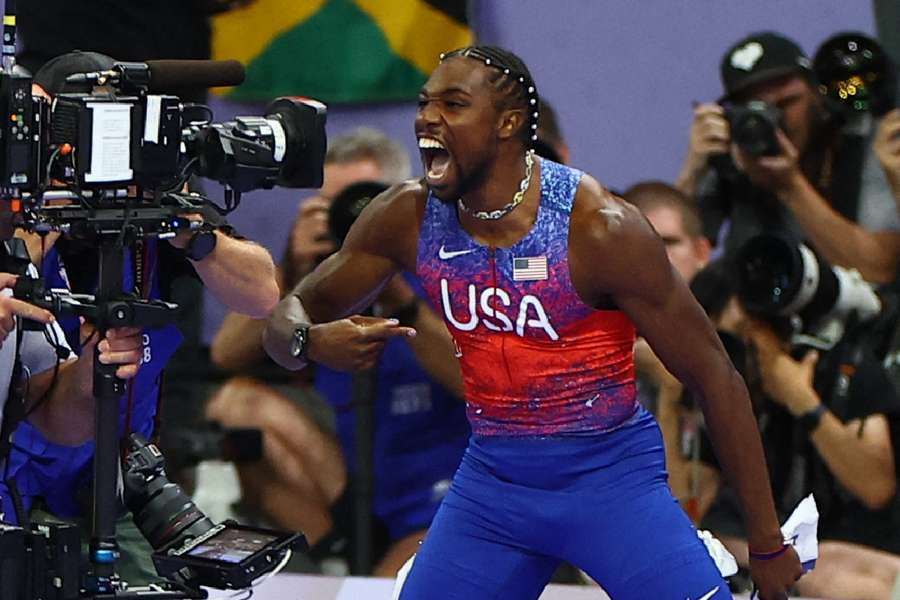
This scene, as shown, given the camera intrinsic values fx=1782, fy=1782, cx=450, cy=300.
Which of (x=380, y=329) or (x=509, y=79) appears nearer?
(x=380, y=329)

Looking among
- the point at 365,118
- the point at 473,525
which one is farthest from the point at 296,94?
the point at 473,525


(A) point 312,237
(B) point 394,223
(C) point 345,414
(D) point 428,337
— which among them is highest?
(B) point 394,223

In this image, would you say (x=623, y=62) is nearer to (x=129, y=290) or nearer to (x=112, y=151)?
(x=129, y=290)

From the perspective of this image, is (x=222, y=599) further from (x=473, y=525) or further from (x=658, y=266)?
→ (x=658, y=266)

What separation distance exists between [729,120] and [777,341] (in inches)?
26.1

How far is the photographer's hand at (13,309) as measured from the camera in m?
3.25

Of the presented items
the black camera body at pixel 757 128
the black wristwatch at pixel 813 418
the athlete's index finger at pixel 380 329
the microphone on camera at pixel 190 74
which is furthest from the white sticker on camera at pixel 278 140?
the black wristwatch at pixel 813 418

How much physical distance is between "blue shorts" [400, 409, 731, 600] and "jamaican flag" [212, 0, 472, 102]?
2247mm

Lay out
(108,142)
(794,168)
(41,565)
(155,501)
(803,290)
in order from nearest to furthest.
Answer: (108,142) < (41,565) < (155,501) < (803,290) < (794,168)

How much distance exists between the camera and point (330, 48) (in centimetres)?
559

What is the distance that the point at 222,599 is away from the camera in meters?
3.77

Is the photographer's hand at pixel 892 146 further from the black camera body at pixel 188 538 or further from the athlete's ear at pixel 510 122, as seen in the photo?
the black camera body at pixel 188 538

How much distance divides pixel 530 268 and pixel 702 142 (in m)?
1.99

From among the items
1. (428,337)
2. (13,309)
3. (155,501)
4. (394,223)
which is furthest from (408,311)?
(13,309)
